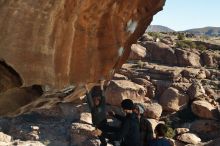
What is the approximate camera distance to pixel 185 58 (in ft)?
117

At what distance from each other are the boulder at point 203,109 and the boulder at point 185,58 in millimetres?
6253

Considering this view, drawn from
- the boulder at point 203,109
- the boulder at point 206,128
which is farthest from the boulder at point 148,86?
the boulder at point 206,128

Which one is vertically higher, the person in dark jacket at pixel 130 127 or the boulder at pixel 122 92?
the person in dark jacket at pixel 130 127

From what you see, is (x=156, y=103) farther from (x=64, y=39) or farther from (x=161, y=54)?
(x=64, y=39)

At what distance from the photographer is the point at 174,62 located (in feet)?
117

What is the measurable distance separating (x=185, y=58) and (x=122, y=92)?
29.2 feet

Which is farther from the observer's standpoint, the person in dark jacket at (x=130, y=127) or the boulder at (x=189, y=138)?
the boulder at (x=189, y=138)

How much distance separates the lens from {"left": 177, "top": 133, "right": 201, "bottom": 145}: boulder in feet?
81.4

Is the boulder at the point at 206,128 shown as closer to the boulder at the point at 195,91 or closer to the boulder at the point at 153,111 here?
the boulder at the point at 153,111

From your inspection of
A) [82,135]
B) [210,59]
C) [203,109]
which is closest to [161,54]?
[210,59]

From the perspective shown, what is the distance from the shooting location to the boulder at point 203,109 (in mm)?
28391

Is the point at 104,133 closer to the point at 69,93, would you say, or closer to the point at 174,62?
the point at 69,93

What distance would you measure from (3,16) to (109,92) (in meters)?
23.5

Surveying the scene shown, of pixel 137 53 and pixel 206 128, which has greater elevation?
pixel 137 53
